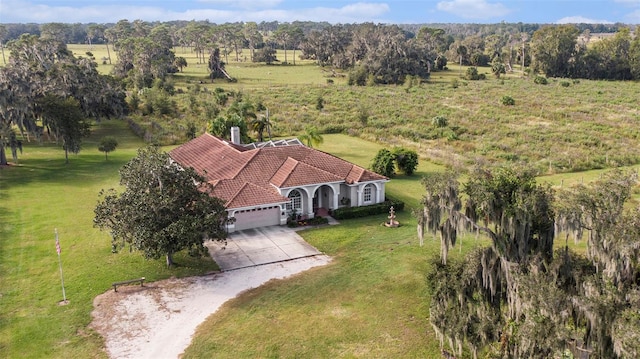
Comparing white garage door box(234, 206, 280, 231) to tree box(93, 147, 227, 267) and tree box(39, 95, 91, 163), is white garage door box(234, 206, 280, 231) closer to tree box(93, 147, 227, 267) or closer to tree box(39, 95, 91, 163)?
tree box(93, 147, 227, 267)

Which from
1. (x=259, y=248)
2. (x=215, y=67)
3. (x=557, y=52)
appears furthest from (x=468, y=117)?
(x=557, y=52)

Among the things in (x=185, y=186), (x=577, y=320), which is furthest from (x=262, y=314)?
(x=577, y=320)

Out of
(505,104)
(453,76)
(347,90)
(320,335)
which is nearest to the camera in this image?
(320,335)

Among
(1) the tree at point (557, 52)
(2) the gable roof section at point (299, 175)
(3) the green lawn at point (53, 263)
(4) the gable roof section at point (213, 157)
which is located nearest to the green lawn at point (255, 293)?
(3) the green lawn at point (53, 263)

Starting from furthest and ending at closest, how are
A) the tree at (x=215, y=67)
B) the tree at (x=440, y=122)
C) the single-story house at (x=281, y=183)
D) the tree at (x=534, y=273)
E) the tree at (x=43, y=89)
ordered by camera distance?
the tree at (x=215, y=67) < the tree at (x=440, y=122) < the tree at (x=43, y=89) < the single-story house at (x=281, y=183) < the tree at (x=534, y=273)

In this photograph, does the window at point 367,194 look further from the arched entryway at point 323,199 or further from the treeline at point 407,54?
the treeline at point 407,54

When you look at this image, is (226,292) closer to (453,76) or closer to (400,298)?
(400,298)

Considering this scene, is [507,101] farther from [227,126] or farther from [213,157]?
[213,157]
